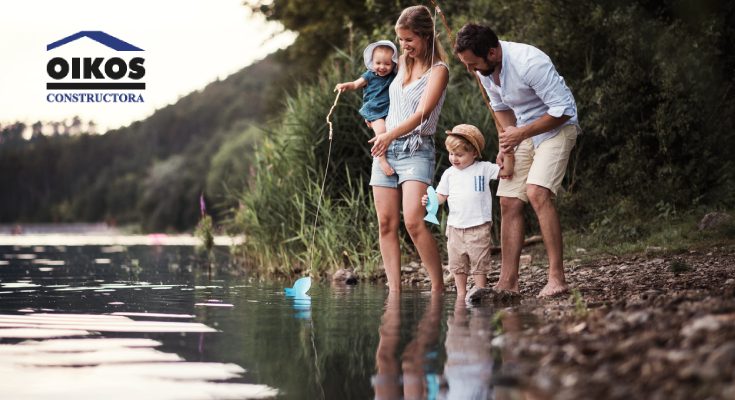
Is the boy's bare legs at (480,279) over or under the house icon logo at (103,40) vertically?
under

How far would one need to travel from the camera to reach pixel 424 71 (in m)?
7.48

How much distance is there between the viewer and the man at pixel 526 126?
22.5 feet

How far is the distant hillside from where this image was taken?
70000 mm

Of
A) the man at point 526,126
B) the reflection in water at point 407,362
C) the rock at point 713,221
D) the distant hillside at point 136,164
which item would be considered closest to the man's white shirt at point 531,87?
the man at point 526,126

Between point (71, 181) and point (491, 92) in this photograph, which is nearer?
point (491, 92)

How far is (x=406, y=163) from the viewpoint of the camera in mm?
7480

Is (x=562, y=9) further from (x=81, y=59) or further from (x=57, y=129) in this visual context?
(x=57, y=129)

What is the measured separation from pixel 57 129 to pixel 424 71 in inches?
3664

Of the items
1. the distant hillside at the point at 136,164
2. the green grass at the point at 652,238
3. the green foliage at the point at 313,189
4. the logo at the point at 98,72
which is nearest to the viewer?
the green grass at the point at 652,238

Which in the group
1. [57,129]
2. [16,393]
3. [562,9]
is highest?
[57,129]

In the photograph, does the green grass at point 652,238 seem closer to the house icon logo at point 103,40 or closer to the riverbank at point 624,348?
the riverbank at point 624,348

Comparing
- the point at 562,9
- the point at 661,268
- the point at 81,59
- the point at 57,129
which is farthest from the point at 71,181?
the point at 661,268

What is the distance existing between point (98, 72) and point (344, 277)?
12.9 m

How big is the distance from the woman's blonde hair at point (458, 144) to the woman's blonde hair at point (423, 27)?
1.82ft
